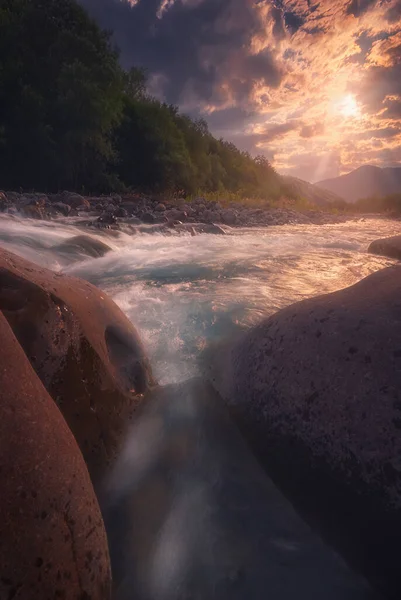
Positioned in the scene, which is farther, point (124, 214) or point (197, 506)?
point (124, 214)

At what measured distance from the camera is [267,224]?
15406mm

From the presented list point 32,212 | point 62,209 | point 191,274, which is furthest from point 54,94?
point 191,274

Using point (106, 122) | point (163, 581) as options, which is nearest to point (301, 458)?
point (163, 581)

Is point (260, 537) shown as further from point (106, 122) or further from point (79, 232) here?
point (106, 122)

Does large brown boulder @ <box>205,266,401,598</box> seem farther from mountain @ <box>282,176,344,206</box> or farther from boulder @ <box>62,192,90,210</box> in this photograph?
mountain @ <box>282,176,344,206</box>

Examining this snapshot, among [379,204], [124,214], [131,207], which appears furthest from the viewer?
[379,204]

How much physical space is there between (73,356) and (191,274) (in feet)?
15.0

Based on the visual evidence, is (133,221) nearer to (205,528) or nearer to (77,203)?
(77,203)

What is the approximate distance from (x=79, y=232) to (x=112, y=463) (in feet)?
24.6

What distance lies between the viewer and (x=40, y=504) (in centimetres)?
120

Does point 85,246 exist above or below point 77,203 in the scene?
below

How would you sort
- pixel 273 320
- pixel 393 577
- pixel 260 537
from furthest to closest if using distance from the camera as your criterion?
pixel 273 320 → pixel 260 537 → pixel 393 577

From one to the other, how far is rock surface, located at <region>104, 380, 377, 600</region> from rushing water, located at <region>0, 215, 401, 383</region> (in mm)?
651

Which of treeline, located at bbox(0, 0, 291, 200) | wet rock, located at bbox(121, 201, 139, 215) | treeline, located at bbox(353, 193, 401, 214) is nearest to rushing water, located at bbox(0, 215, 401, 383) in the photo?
wet rock, located at bbox(121, 201, 139, 215)
